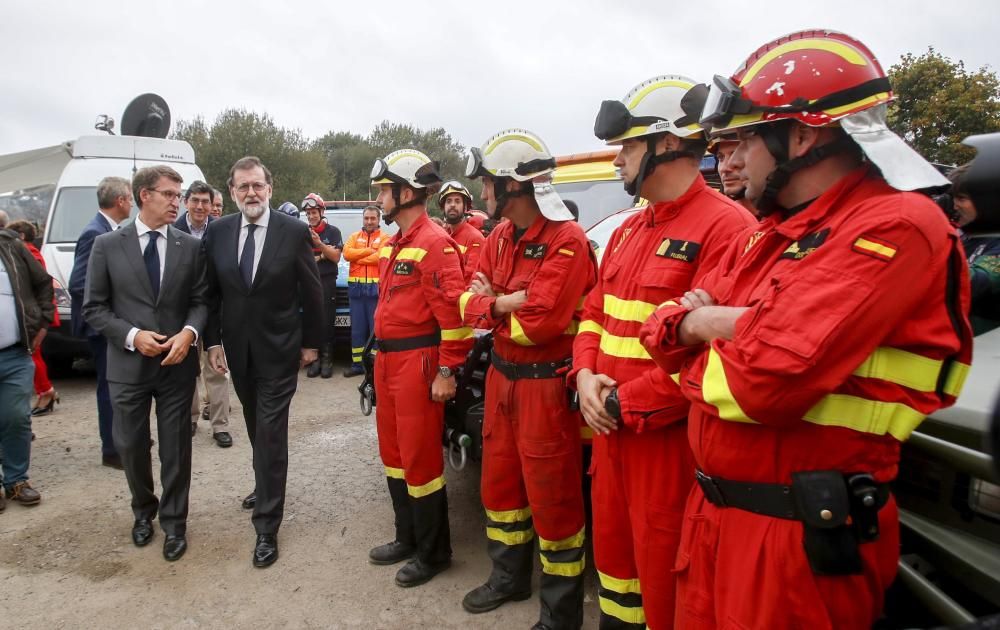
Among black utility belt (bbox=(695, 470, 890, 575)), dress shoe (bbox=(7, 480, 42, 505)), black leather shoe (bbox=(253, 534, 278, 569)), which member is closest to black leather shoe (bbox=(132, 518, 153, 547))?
black leather shoe (bbox=(253, 534, 278, 569))

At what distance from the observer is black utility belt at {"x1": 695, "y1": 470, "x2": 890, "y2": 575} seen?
144 cm

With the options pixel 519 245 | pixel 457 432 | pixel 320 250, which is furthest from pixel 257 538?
pixel 320 250

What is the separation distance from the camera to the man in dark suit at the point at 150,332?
3828 millimetres

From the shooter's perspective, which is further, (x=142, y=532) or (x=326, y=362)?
(x=326, y=362)

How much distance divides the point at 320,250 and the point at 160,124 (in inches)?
152

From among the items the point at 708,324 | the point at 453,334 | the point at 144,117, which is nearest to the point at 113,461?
the point at 453,334

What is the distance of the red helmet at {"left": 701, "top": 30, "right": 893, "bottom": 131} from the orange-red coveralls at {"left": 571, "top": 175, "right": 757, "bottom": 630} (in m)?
0.64

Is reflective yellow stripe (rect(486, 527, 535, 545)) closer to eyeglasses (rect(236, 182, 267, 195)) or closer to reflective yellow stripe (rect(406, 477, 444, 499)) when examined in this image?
reflective yellow stripe (rect(406, 477, 444, 499))

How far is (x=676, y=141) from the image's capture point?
8.04 feet

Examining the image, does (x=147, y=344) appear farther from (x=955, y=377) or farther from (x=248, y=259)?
(x=955, y=377)

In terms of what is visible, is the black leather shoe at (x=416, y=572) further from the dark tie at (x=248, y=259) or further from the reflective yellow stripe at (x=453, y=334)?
the dark tie at (x=248, y=259)

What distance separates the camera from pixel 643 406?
6.98 feet

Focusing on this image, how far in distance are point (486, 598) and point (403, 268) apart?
1.79 m

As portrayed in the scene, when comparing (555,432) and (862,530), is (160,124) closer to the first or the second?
(555,432)
